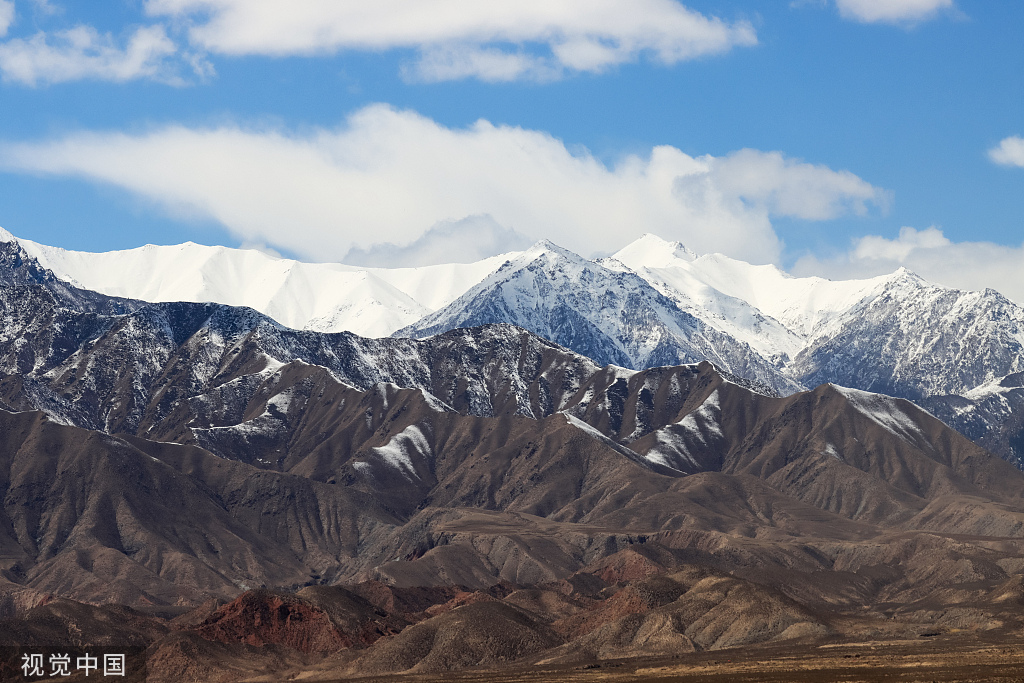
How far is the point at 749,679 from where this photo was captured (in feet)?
481

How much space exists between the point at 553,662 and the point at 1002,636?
175ft

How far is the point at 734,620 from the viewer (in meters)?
195

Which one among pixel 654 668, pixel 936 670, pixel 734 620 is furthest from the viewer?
pixel 734 620

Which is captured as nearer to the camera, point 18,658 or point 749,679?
point 749,679

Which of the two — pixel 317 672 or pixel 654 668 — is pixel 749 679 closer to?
pixel 654 668

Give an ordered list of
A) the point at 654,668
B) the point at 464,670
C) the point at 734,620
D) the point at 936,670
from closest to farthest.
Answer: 1. the point at 936,670
2. the point at 654,668
3. the point at 464,670
4. the point at 734,620

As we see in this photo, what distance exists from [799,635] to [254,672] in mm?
65579

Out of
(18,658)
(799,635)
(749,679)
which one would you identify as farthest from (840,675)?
(18,658)

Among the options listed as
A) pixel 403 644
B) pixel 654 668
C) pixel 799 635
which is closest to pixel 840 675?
pixel 654 668

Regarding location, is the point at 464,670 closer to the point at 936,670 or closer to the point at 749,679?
the point at 749,679

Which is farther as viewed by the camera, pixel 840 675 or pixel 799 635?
pixel 799 635

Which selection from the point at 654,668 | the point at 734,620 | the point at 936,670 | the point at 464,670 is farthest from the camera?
the point at 734,620

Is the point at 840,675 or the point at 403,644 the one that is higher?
the point at 403,644

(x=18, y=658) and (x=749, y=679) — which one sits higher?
(x=18, y=658)
